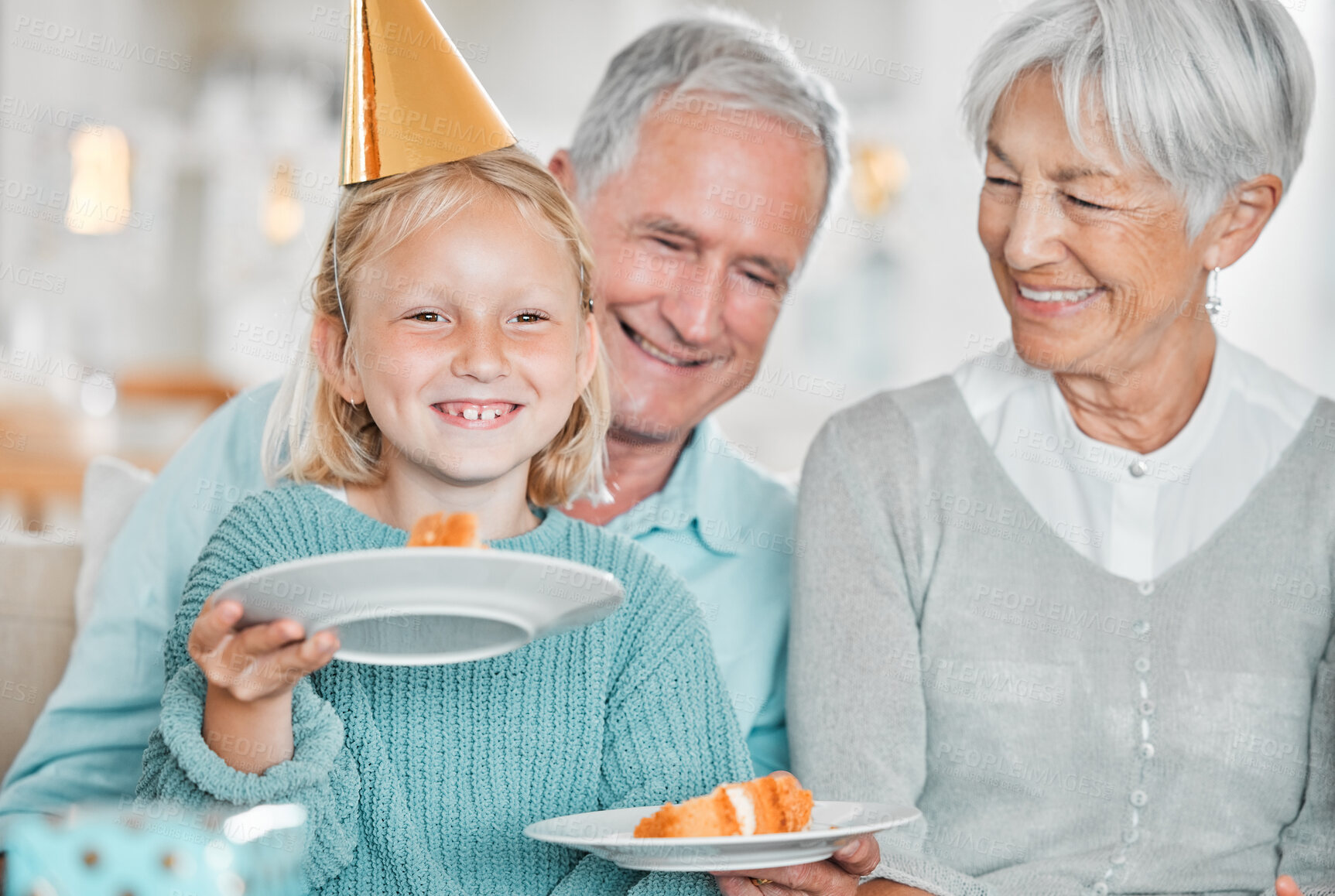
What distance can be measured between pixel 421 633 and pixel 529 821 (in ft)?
0.89

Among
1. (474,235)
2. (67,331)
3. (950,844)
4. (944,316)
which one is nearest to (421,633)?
(474,235)

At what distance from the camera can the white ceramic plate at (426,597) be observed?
2.95 ft

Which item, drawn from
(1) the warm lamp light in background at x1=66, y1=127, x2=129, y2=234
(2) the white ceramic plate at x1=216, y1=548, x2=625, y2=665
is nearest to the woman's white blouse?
(2) the white ceramic plate at x1=216, y1=548, x2=625, y2=665

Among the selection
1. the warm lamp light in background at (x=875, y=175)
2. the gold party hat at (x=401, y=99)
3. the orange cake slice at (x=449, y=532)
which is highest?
the warm lamp light in background at (x=875, y=175)

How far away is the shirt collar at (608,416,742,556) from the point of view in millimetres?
1798

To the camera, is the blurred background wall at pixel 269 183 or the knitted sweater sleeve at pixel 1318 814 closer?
the knitted sweater sleeve at pixel 1318 814

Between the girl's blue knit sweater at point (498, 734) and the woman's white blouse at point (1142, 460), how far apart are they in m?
0.50

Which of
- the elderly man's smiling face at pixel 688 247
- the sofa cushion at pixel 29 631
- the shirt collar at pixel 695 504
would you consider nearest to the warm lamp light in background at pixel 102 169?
the sofa cushion at pixel 29 631

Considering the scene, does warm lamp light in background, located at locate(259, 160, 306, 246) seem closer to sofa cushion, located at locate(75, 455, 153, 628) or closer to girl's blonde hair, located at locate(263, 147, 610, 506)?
sofa cushion, located at locate(75, 455, 153, 628)

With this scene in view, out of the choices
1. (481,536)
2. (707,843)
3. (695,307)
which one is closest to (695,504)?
(695,307)

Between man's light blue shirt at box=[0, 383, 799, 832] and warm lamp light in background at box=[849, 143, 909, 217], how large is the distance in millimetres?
3260

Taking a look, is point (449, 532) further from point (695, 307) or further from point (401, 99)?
point (695, 307)

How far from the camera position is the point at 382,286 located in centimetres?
130

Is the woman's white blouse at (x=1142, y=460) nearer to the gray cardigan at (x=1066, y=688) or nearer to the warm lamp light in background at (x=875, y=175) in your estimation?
the gray cardigan at (x=1066, y=688)
